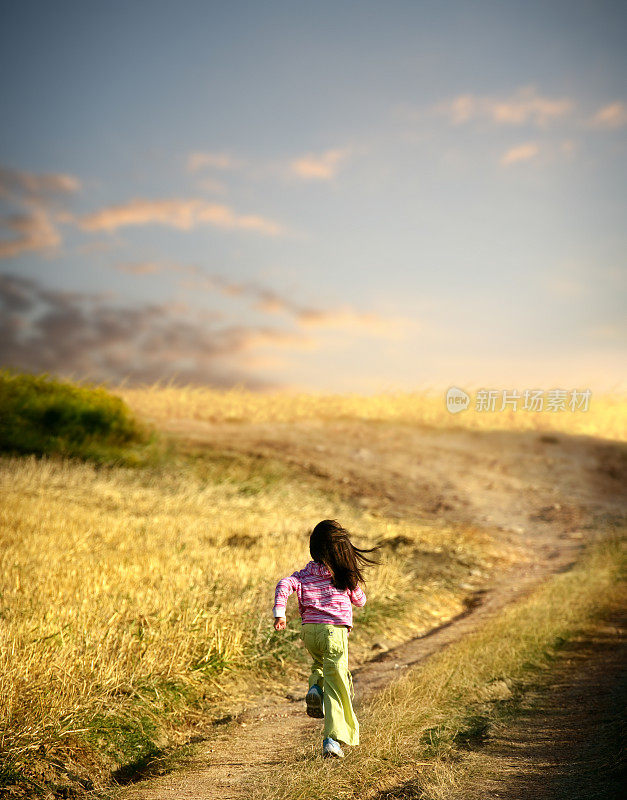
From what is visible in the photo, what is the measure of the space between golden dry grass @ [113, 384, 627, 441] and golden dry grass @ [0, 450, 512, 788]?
1019 centimetres

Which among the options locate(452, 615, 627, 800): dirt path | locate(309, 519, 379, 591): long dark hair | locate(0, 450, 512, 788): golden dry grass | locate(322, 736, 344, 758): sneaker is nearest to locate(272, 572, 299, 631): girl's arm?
locate(309, 519, 379, 591): long dark hair

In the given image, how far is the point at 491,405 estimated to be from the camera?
27984mm

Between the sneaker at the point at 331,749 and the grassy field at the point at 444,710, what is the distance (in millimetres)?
58

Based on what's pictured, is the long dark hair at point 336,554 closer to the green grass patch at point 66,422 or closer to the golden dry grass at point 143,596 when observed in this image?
the golden dry grass at point 143,596

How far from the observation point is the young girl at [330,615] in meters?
4.74

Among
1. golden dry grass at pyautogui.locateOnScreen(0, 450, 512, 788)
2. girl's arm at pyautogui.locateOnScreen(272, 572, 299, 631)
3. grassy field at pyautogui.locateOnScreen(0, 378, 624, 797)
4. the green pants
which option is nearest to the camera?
girl's arm at pyautogui.locateOnScreen(272, 572, 299, 631)

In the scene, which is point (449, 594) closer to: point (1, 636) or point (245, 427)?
point (1, 636)

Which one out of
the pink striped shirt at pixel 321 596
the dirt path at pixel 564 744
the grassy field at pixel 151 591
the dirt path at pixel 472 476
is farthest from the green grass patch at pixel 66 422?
the pink striped shirt at pixel 321 596

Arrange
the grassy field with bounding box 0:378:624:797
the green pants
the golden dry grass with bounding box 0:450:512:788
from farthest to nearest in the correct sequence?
1. the golden dry grass with bounding box 0:450:512:788
2. the grassy field with bounding box 0:378:624:797
3. the green pants

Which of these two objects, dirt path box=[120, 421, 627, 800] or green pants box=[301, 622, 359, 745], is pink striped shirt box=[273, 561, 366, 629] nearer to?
green pants box=[301, 622, 359, 745]

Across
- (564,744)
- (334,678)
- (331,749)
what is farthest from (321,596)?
(564,744)

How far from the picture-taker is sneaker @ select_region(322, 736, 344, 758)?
15.6 ft

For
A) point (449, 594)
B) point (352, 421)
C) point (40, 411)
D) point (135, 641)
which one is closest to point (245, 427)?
point (352, 421)

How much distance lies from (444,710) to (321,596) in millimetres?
2101
